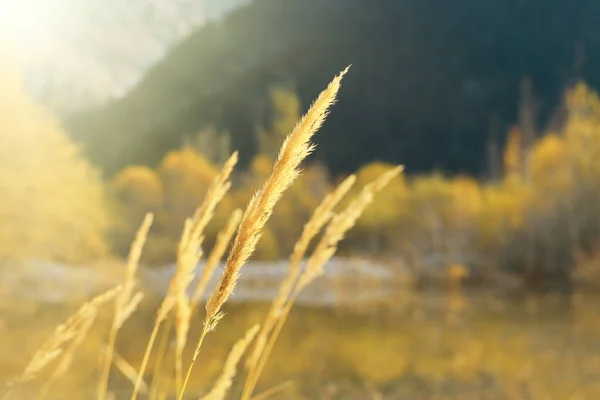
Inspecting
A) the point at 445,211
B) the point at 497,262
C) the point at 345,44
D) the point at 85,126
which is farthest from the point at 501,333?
the point at 345,44

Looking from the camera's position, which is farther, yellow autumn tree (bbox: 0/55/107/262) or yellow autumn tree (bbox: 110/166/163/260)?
yellow autumn tree (bbox: 110/166/163/260)

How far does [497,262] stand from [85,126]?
1031cm

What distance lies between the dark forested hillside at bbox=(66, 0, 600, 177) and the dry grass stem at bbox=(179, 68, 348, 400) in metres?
23.5

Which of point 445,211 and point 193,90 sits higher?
point 193,90

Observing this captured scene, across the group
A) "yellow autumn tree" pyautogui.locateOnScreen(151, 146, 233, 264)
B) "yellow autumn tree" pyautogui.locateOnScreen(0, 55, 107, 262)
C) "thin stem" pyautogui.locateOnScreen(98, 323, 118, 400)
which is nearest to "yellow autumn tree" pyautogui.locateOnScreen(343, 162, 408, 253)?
"yellow autumn tree" pyautogui.locateOnScreen(151, 146, 233, 264)

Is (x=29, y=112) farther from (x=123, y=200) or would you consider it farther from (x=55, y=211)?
(x=123, y=200)

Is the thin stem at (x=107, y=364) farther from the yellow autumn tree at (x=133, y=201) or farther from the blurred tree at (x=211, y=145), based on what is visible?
the blurred tree at (x=211, y=145)

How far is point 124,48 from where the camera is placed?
20531 millimetres

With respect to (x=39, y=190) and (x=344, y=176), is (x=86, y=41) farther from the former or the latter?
(x=344, y=176)

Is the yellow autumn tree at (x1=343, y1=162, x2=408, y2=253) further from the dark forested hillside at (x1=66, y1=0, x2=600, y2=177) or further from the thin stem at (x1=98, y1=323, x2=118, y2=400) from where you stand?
the thin stem at (x1=98, y1=323, x2=118, y2=400)

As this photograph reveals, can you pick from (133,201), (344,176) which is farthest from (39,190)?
(344,176)

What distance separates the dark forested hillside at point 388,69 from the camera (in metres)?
28.1

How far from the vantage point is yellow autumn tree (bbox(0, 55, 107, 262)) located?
12.1 m

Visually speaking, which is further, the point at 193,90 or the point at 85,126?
the point at 193,90
